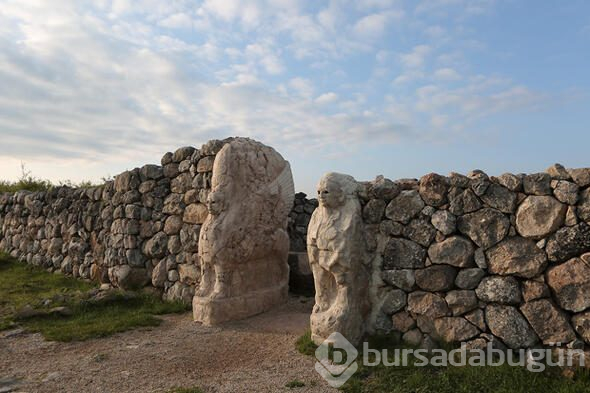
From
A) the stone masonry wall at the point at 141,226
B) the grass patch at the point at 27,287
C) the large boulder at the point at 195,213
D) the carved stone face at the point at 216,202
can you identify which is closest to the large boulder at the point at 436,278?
the carved stone face at the point at 216,202

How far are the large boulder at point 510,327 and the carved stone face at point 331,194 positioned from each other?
188 centimetres

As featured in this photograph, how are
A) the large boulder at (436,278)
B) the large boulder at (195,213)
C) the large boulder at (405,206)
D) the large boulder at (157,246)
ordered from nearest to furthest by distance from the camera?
the large boulder at (436,278) < the large boulder at (405,206) < the large boulder at (195,213) < the large boulder at (157,246)

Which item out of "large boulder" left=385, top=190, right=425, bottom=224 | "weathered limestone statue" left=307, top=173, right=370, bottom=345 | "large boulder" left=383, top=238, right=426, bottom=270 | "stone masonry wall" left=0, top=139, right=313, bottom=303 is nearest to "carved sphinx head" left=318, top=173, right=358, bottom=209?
"weathered limestone statue" left=307, top=173, right=370, bottom=345

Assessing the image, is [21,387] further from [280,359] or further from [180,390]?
[280,359]

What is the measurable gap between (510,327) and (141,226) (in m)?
6.77

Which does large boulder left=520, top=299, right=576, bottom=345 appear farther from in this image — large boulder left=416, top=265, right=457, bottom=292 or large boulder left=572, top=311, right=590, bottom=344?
large boulder left=416, top=265, right=457, bottom=292

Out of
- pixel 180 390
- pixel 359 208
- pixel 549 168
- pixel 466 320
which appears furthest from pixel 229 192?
pixel 549 168

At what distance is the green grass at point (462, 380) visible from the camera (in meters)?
3.86

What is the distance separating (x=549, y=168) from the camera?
4.33m

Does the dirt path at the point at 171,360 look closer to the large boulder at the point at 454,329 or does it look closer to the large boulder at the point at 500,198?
the large boulder at the point at 454,329

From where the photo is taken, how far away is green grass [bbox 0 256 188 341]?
6293 millimetres

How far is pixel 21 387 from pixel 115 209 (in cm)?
516

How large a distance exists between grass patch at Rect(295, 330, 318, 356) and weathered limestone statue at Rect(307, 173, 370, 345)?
0.24 feet

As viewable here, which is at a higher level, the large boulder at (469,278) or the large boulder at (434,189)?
the large boulder at (434,189)
